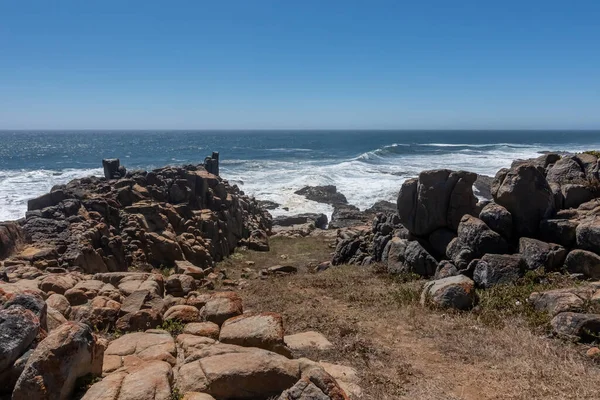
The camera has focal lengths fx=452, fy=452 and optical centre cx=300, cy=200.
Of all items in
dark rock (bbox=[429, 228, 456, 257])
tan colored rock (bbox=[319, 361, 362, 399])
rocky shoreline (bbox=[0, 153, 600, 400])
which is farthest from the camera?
dark rock (bbox=[429, 228, 456, 257])

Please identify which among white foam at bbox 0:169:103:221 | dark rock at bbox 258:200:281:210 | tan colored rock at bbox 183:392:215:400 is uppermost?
tan colored rock at bbox 183:392:215:400

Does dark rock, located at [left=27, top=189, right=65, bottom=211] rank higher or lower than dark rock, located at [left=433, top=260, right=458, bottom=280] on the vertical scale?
higher

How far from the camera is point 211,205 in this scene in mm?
27453

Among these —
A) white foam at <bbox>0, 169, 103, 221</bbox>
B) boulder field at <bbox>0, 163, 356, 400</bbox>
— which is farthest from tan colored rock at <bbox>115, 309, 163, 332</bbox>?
white foam at <bbox>0, 169, 103, 221</bbox>

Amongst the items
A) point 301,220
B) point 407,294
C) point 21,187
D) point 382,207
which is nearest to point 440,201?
point 407,294

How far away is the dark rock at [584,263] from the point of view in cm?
1234

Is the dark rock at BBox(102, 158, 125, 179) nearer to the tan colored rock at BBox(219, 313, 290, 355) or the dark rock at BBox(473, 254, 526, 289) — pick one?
the tan colored rock at BBox(219, 313, 290, 355)

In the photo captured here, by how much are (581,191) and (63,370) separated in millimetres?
16070

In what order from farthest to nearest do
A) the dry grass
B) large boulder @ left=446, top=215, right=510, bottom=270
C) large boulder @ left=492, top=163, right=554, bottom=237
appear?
large boulder @ left=492, top=163, right=554, bottom=237 < large boulder @ left=446, top=215, right=510, bottom=270 < the dry grass

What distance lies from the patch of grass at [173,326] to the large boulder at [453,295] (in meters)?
6.55

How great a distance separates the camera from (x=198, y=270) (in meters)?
17.6

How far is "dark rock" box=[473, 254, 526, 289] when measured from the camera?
1307 centimetres

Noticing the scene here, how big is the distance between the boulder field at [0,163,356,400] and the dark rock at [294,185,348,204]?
2456 centimetres

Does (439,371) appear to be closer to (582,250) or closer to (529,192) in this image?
(582,250)
